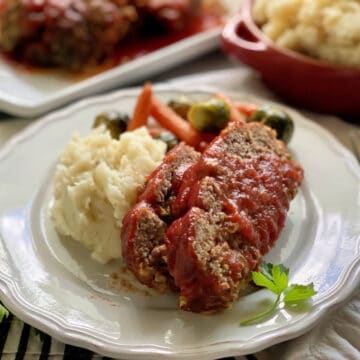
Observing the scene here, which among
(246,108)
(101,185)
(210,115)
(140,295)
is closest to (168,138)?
(210,115)

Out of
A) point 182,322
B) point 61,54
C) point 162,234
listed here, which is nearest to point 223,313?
point 182,322

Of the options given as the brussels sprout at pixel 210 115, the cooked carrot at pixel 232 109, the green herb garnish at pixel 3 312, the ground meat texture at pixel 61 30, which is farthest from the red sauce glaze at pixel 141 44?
the green herb garnish at pixel 3 312

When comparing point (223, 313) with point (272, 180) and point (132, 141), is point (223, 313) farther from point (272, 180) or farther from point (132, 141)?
point (132, 141)

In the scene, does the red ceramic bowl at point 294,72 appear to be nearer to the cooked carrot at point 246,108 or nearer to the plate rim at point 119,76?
the cooked carrot at point 246,108

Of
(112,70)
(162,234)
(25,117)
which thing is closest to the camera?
(162,234)

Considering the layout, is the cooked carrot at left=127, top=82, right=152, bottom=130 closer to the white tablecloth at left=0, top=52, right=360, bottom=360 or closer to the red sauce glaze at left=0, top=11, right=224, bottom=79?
the white tablecloth at left=0, top=52, right=360, bottom=360

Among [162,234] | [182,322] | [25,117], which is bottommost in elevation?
[25,117]

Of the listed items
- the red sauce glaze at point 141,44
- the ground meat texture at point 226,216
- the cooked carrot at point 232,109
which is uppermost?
the ground meat texture at point 226,216
